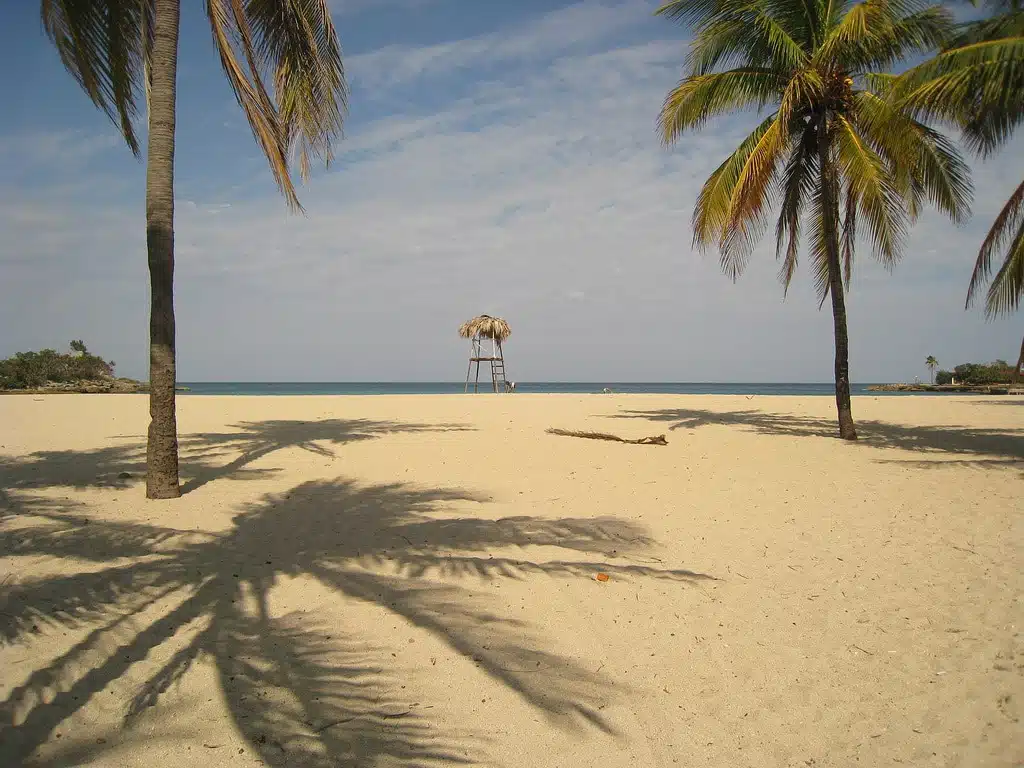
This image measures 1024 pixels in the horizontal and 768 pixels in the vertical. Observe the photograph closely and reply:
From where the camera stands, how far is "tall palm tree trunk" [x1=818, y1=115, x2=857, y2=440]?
11.7 meters

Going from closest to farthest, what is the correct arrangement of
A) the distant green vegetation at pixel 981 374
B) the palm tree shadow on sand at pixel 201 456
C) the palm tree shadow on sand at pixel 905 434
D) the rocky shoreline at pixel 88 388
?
the palm tree shadow on sand at pixel 201 456 → the palm tree shadow on sand at pixel 905 434 → the rocky shoreline at pixel 88 388 → the distant green vegetation at pixel 981 374

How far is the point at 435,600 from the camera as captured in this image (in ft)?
12.9

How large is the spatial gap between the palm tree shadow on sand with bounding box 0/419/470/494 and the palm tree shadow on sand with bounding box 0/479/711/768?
1.53 m

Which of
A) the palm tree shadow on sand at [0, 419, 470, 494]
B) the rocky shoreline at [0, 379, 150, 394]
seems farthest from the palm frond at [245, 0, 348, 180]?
the rocky shoreline at [0, 379, 150, 394]

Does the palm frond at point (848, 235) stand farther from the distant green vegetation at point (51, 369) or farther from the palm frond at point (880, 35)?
the distant green vegetation at point (51, 369)

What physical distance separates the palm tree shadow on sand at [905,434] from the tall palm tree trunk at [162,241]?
32.5ft

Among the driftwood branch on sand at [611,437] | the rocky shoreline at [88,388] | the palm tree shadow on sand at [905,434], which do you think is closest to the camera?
the palm tree shadow on sand at [905,434]

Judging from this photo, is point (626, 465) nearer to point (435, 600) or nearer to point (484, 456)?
point (484, 456)

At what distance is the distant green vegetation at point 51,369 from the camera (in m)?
35.9

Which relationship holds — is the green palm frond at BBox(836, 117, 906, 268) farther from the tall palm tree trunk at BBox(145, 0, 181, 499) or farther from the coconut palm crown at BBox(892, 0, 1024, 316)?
the tall palm tree trunk at BBox(145, 0, 181, 499)

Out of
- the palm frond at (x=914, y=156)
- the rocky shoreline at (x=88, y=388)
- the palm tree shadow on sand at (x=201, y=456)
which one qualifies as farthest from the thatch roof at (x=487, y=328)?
the palm frond at (x=914, y=156)

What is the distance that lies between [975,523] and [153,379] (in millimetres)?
8401

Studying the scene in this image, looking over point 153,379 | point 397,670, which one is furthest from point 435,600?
point 153,379

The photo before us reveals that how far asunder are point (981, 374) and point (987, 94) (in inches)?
2327
